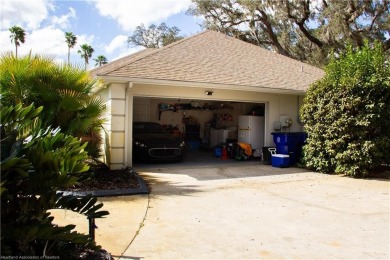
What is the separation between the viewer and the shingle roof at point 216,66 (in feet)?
33.3

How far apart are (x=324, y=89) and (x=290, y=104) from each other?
2.99 m

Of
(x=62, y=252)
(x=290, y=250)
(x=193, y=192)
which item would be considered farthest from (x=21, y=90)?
(x=290, y=250)

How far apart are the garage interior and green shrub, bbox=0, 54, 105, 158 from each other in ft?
29.7

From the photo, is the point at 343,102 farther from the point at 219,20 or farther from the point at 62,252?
the point at 219,20

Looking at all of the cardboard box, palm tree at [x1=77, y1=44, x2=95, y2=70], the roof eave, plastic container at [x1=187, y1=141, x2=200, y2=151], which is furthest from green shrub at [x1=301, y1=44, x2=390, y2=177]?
palm tree at [x1=77, y1=44, x2=95, y2=70]

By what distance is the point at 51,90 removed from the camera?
23.1 ft

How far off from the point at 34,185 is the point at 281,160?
9431mm

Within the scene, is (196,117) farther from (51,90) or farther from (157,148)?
(51,90)

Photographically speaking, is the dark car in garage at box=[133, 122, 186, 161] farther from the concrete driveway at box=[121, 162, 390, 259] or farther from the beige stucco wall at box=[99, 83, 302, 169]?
the concrete driveway at box=[121, 162, 390, 259]

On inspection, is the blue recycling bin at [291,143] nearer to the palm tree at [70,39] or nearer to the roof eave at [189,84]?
the roof eave at [189,84]

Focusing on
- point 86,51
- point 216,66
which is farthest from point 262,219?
point 86,51

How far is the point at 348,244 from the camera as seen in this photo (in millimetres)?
4328

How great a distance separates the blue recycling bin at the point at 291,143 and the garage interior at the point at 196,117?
4173 millimetres

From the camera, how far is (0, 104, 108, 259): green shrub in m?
2.62
